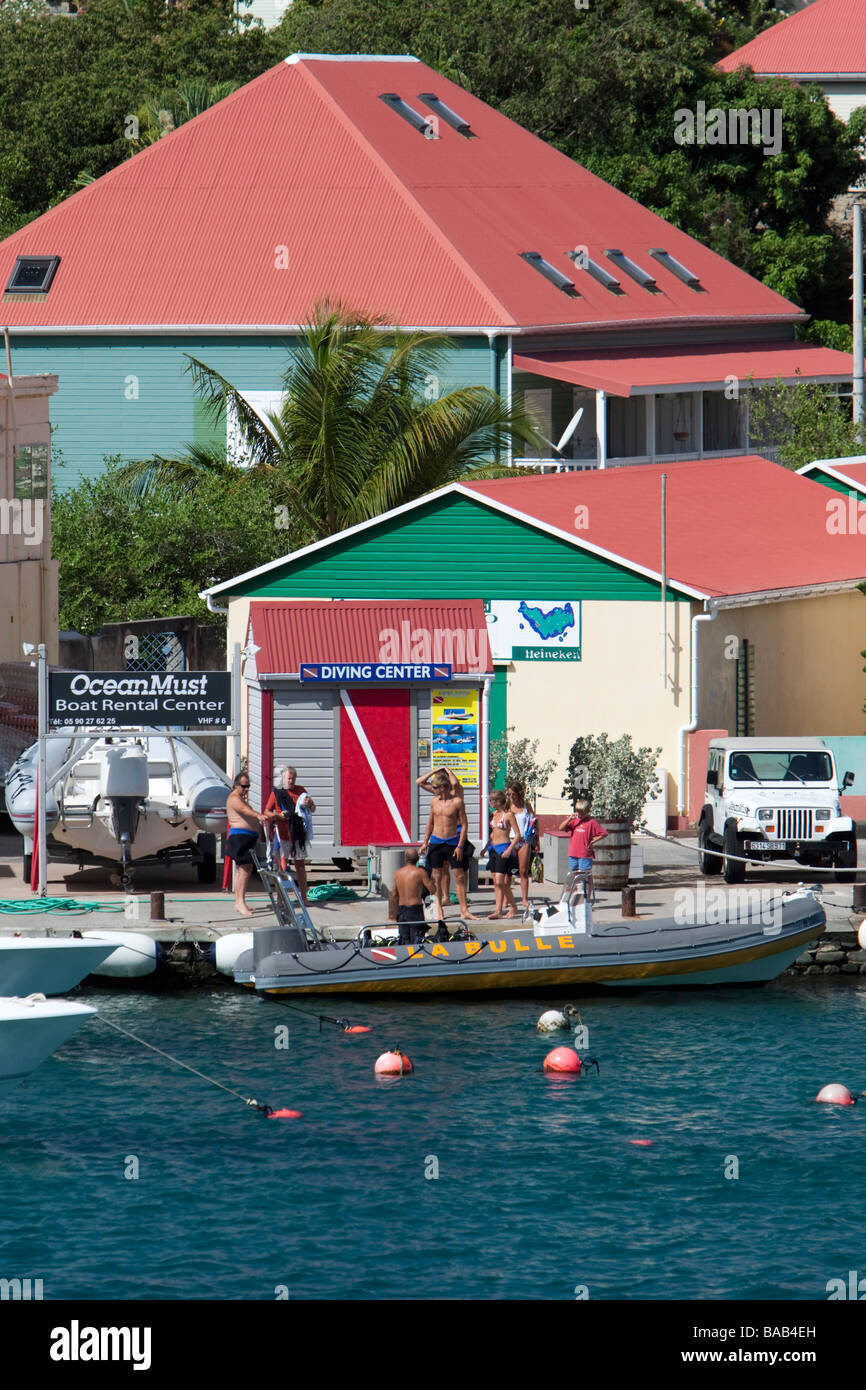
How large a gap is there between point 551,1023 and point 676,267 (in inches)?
1272

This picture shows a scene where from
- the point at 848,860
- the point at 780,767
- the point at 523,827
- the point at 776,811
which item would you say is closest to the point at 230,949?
the point at 523,827

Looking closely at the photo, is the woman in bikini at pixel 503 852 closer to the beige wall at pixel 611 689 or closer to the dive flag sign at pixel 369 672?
the dive flag sign at pixel 369 672

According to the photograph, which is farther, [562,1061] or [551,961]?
[551,961]

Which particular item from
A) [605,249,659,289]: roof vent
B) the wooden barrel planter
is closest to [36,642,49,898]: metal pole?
the wooden barrel planter

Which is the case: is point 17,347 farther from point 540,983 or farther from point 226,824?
point 540,983

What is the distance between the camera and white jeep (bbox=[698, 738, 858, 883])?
87.9 feet

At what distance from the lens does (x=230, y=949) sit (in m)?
24.1

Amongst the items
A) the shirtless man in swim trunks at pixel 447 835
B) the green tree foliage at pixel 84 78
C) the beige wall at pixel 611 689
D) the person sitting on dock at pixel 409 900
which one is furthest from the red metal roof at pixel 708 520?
the green tree foliage at pixel 84 78

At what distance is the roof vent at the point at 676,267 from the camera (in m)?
51.7

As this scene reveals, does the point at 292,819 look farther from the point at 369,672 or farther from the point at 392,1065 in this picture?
the point at 392,1065

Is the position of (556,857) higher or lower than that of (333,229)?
lower

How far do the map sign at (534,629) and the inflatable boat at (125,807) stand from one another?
17.1 ft
